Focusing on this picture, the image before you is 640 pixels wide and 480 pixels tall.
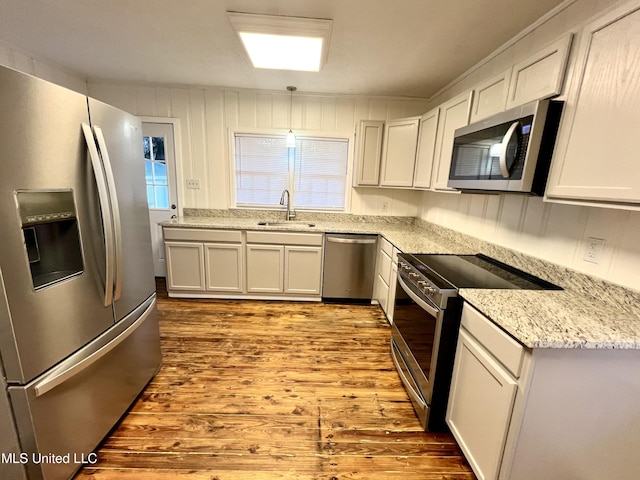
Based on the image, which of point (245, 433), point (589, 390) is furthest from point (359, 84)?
point (245, 433)

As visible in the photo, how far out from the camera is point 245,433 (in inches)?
62.4

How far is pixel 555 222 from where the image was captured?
165 centimetres

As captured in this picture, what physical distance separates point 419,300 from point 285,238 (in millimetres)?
1867

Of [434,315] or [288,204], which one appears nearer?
[434,315]

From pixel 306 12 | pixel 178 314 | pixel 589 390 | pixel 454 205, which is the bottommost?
pixel 178 314

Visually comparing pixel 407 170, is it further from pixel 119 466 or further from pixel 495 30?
pixel 119 466

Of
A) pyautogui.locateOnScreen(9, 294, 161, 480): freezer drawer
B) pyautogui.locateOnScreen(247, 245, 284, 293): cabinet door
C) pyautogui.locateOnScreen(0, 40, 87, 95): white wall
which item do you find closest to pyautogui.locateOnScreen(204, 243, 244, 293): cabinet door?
pyautogui.locateOnScreen(247, 245, 284, 293): cabinet door

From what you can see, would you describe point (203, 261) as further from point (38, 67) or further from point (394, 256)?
point (38, 67)

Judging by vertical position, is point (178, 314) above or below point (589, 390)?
below

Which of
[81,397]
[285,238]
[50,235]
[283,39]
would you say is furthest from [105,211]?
[285,238]

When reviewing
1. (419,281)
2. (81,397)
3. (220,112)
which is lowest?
(81,397)

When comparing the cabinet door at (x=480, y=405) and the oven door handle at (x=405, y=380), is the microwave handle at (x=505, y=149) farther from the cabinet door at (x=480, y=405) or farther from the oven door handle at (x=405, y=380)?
the oven door handle at (x=405, y=380)

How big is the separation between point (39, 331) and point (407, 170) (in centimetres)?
320

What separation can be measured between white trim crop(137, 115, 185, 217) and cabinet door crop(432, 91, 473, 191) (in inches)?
122
